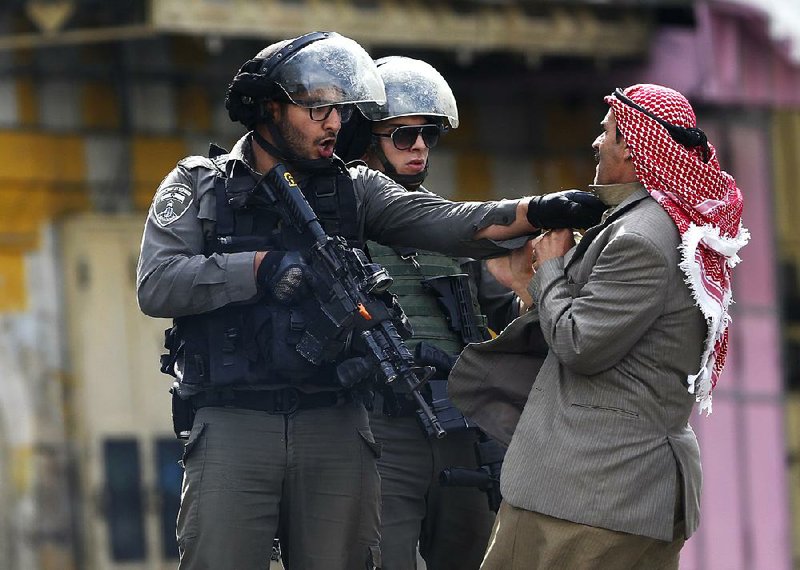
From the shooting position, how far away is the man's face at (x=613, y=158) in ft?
15.6

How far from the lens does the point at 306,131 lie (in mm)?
4957

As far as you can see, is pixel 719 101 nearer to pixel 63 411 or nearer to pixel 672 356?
pixel 63 411

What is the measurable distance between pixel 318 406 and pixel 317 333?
0.23m

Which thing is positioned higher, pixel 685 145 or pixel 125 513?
pixel 685 145

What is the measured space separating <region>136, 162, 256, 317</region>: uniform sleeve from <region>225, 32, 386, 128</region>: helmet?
11.1 inches

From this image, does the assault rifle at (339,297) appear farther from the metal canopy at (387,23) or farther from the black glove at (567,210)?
the metal canopy at (387,23)

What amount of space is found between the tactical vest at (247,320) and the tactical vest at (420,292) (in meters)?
0.75

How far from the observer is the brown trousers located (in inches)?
180

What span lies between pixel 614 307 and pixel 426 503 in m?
1.46

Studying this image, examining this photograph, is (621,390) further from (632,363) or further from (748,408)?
(748,408)

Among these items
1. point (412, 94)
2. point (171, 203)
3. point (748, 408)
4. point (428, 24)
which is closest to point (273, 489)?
point (171, 203)

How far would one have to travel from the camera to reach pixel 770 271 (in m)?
11.1

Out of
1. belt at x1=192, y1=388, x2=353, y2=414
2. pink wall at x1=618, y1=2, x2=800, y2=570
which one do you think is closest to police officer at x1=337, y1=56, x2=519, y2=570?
belt at x1=192, y1=388, x2=353, y2=414

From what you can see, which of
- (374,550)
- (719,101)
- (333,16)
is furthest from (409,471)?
(719,101)
